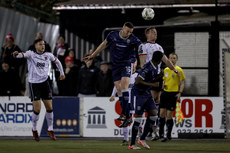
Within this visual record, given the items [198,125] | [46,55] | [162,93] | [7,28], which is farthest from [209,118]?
[7,28]

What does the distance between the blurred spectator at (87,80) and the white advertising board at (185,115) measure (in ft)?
3.09

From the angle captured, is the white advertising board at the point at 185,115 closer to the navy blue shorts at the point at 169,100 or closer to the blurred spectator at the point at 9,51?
the navy blue shorts at the point at 169,100

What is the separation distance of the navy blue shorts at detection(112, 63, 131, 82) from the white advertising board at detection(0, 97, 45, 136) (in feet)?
18.0

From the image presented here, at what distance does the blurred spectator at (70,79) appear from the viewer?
2200cm

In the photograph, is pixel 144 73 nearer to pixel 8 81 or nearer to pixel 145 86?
pixel 145 86

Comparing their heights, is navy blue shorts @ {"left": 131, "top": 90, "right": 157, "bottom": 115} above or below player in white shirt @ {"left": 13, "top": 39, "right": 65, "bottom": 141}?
below

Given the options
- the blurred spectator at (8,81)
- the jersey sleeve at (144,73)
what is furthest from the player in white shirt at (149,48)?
the blurred spectator at (8,81)

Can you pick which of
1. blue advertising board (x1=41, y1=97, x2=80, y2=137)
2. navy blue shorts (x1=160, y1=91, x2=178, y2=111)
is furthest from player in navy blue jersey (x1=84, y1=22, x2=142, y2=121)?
blue advertising board (x1=41, y1=97, x2=80, y2=137)

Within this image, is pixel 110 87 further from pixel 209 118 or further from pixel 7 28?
pixel 7 28

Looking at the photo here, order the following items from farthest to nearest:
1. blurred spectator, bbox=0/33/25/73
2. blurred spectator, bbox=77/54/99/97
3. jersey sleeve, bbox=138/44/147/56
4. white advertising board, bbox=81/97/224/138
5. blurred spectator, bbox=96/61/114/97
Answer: blurred spectator, bbox=0/33/25/73
blurred spectator, bbox=77/54/99/97
blurred spectator, bbox=96/61/114/97
white advertising board, bbox=81/97/224/138
jersey sleeve, bbox=138/44/147/56

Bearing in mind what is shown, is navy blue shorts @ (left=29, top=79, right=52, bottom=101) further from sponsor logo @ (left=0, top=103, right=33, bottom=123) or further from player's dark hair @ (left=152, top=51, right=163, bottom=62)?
player's dark hair @ (left=152, top=51, right=163, bottom=62)

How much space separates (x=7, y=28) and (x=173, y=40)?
771 cm

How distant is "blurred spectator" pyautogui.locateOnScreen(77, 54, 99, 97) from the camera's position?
21547 millimetres

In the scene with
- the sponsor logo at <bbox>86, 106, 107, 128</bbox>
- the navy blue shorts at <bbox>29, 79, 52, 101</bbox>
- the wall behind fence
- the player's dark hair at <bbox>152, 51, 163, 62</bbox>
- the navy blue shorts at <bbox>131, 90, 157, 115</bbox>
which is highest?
the wall behind fence
